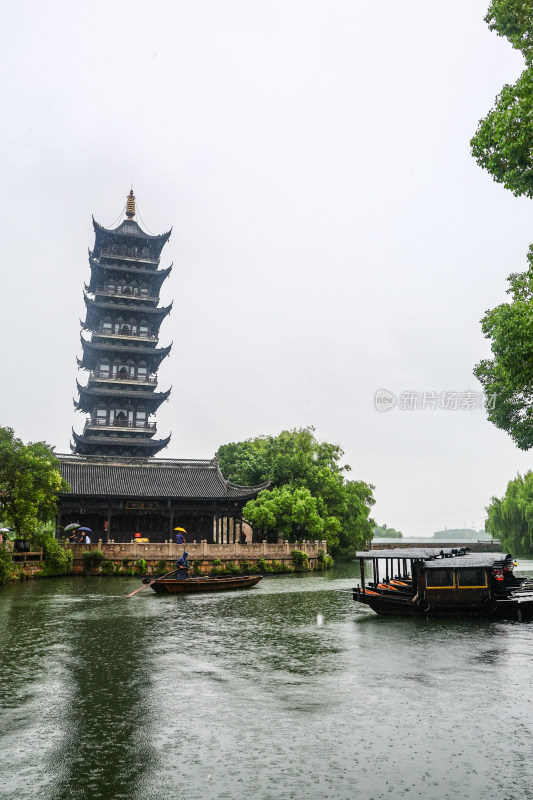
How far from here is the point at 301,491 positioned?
142ft

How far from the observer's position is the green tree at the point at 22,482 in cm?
3034

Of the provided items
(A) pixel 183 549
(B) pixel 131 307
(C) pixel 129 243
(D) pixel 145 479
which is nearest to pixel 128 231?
(C) pixel 129 243

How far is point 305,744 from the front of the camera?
862 cm

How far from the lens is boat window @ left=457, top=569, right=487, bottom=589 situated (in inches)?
786

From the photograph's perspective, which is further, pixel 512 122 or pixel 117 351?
pixel 117 351

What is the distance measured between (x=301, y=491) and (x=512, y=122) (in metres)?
34.3

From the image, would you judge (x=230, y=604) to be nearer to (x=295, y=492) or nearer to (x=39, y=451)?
(x=39, y=451)

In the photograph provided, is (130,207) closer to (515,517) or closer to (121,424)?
(121,424)

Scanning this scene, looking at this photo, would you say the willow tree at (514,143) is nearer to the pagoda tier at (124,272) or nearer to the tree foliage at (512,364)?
the tree foliage at (512,364)

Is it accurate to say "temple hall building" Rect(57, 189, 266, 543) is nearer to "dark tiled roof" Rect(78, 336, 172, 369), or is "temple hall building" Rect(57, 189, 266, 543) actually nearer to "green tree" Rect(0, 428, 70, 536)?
"dark tiled roof" Rect(78, 336, 172, 369)

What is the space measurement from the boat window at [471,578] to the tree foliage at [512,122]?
12.7 m

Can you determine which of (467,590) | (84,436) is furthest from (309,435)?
(467,590)

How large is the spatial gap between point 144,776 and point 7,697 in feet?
16.0

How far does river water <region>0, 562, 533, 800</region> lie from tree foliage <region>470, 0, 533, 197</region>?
9.53m
